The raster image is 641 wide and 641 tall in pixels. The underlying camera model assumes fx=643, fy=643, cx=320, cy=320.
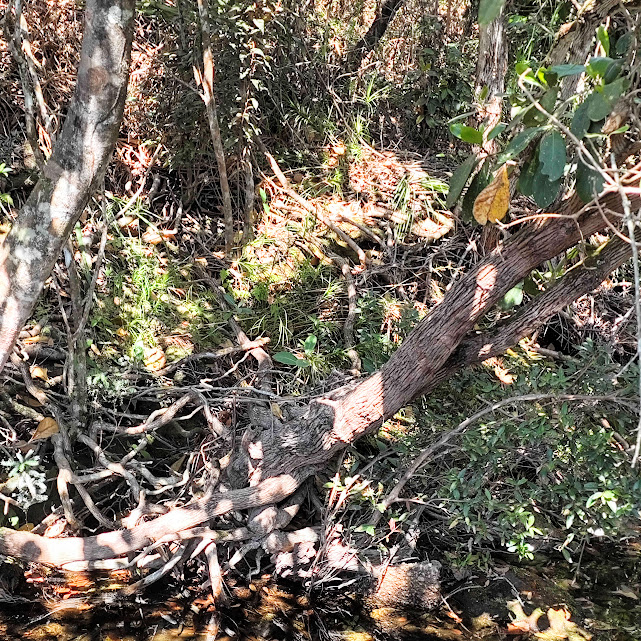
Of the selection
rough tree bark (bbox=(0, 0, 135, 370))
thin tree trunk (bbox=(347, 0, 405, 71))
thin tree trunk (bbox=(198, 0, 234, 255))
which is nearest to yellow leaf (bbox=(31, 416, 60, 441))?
rough tree bark (bbox=(0, 0, 135, 370))

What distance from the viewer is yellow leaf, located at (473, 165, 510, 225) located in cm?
183

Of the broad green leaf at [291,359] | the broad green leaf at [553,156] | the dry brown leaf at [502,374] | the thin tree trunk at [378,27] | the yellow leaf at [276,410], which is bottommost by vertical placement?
the dry brown leaf at [502,374]

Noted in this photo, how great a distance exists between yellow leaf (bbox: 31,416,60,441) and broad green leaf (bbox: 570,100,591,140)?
235cm

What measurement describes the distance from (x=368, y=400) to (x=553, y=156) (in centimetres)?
132

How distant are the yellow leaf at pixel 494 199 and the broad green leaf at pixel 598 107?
0.94 feet

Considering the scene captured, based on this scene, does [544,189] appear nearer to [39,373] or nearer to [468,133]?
[468,133]

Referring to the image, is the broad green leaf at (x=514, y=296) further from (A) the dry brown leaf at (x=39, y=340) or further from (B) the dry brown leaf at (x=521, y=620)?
(A) the dry brown leaf at (x=39, y=340)

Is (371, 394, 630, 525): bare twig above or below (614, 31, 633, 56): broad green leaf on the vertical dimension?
below

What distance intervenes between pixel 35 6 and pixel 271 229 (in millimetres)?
1812

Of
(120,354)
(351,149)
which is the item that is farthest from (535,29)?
(120,354)

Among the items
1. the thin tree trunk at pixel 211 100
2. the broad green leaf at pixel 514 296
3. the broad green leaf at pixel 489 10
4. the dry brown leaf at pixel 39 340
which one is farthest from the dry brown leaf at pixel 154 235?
the broad green leaf at pixel 489 10

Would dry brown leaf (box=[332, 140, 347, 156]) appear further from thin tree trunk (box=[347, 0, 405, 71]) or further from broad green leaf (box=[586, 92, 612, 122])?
broad green leaf (box=[586, 92, 612, 122])

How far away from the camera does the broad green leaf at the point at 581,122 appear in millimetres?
1622

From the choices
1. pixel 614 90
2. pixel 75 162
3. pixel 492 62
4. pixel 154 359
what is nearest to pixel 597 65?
pixel 614 90
